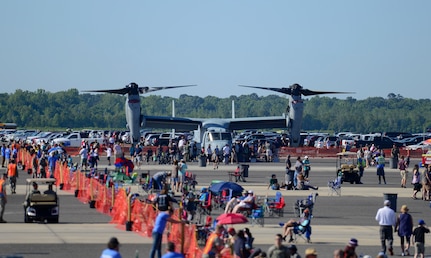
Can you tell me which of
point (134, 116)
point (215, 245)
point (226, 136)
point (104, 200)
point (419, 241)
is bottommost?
point (419, 241)

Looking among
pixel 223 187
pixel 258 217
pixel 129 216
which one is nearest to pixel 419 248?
pixel 258 217

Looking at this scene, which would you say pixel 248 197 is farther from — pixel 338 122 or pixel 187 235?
pixel 338 122

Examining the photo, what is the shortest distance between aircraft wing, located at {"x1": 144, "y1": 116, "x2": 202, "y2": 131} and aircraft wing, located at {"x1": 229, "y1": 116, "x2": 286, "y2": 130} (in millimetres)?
2669

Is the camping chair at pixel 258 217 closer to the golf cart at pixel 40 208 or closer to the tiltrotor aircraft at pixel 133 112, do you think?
the golf cart at pixel 40 208

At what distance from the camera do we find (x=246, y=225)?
28078mm

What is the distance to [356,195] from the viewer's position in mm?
39062

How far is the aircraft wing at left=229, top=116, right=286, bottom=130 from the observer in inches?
2753

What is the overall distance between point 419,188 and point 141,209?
50.1 feet

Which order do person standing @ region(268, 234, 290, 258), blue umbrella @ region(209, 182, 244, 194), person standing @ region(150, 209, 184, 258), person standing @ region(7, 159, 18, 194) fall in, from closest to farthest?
person standing @ region(268, 234, 290, 258) → person standing @ region(150, 209, 184, 258) → blue umbrella @ region(209, 182, 244, 194) → person standing @ region(7, 159, 18, 194)

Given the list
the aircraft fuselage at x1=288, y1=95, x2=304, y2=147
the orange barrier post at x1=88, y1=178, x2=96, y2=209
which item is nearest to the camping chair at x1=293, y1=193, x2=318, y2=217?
the orange barrier post at x1=88, y1=178, x2=96, y2=209

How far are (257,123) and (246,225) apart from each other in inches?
1733

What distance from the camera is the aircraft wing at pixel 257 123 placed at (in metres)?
69.9

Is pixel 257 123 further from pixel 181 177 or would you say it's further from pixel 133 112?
pixel 181 177

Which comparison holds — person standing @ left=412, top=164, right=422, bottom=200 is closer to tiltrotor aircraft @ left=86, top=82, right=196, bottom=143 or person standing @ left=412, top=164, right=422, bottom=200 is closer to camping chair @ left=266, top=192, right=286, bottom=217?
camping chair @ left=266, top=192, right=286, bottom=217
